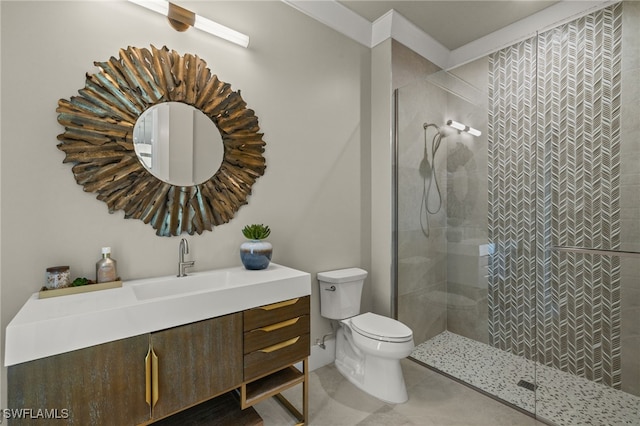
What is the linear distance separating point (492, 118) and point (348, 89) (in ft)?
3.59

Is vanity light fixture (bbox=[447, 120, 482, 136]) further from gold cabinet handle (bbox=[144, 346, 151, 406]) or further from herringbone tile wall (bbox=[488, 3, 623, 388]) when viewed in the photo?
gold cabinet handle (bbox=[144, 346, 151, 406])

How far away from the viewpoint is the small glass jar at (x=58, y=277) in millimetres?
1302

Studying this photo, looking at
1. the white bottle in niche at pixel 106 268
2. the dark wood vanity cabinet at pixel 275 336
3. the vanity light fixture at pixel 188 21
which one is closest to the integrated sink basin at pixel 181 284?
the white bottle in niche at pixel 106 268

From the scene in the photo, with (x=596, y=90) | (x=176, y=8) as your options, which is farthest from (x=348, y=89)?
(x=596, y=90)

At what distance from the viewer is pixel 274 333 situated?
5.00 ft

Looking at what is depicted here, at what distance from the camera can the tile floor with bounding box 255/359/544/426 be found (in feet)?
5.69

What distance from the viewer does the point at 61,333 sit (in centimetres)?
101

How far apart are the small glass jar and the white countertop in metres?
0.07

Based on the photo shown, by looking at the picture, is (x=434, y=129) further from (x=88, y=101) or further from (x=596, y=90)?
(x=88, y=101)

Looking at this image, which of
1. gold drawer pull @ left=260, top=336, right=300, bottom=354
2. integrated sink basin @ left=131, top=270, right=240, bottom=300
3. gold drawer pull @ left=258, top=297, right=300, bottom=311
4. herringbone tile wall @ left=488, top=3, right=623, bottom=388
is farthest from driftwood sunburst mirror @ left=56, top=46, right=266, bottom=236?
herringbone tile wall @ left=488, top=3, right=623, bottom=388

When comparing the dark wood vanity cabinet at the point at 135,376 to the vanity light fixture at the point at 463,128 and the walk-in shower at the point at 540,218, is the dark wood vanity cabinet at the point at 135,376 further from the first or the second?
the vanity light fixture at the point at 463,128

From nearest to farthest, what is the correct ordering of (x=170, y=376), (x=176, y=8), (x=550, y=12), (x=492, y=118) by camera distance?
(x=170, y=376), (x=176, y=8), (x=492, y=118), (x=550, y=12)

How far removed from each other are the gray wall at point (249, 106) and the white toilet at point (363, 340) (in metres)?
0.15

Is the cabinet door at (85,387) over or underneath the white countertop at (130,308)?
underneath
